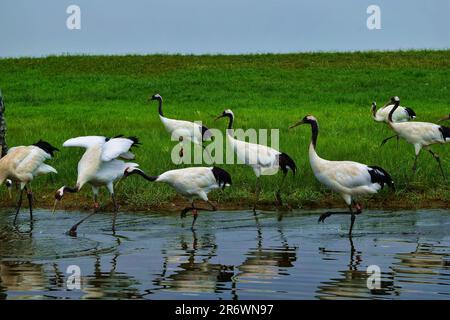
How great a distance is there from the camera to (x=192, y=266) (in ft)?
32.6

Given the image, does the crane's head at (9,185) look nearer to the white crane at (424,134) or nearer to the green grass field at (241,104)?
the green grass field at (241,104)

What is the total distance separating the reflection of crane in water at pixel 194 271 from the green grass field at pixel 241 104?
365 cm

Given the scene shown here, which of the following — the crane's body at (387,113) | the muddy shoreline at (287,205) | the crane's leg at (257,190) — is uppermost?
the crane's body at (387,113)

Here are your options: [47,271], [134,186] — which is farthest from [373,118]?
[47,271]

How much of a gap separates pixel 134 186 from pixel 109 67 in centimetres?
2520

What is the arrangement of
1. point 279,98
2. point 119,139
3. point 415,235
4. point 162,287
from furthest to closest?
point 279,98 → point 119,139 → point 415,235 → point 162,287

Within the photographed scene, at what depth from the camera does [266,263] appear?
9.94 metres

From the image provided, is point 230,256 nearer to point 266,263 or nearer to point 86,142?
point 266,263

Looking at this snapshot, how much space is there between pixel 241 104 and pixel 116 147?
14644mm

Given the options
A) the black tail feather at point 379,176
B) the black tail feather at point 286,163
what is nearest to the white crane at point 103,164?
the black tail feather at point 286,163

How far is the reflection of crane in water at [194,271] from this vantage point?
8.99m

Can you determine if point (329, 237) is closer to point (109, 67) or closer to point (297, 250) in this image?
point (297, 250)

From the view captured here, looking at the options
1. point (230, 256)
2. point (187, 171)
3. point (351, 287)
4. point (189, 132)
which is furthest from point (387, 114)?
point (351, 287)

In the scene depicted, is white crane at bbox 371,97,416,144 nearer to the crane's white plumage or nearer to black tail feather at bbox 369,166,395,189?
the crane's white plumage
